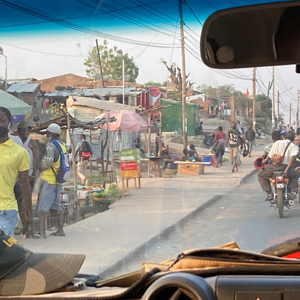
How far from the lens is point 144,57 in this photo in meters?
1.58

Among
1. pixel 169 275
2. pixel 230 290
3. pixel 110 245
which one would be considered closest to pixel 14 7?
pixel 110 245

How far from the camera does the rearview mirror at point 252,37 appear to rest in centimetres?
141

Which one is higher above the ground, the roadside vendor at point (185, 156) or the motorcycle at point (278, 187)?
the roadside vendor at point (185, 156)

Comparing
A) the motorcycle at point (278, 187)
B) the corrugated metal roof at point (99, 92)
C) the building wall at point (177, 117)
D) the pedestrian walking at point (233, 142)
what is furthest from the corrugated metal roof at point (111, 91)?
the motorcycle at point (278, 187)

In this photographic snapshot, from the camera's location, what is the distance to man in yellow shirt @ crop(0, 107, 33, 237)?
1.60 metres

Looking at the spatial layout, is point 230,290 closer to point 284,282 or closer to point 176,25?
point 284,282

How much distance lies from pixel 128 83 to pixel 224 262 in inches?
25.9

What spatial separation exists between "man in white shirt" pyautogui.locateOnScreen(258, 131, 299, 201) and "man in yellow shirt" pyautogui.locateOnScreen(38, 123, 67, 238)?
0.67m

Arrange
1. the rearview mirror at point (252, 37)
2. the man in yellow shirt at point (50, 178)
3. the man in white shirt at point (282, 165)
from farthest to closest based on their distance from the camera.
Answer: the man in yellow shirt at point (50, 178), the man in white shirt at point (282, 165), the rearview mirror at point (252, 37)

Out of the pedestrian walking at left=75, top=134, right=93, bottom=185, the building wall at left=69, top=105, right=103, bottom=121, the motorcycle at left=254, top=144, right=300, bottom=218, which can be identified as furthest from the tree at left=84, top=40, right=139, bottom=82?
the motorcycle at left=254, top=144, right=300, bottom=218

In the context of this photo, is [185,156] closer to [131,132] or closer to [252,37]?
[131,132]

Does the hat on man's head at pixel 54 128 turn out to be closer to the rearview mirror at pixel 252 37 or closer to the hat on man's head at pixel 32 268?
the hat on man's head at pixel 32 268

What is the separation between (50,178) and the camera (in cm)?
163

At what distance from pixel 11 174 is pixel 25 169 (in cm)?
5
